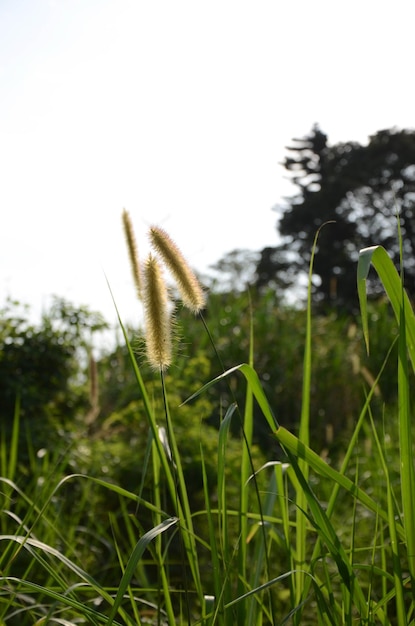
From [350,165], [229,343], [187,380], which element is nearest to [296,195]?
[350,165]

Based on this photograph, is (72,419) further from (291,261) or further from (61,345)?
(291,261)

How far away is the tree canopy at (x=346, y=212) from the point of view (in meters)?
23.1

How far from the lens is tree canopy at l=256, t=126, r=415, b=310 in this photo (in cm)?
2308

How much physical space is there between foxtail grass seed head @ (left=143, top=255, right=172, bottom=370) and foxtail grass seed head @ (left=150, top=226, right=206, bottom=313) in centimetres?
4

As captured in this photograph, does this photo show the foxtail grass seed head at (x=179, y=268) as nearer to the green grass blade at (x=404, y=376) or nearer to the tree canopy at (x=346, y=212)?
the green grass blade at (x=404, y=376)

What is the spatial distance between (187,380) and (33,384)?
135cm

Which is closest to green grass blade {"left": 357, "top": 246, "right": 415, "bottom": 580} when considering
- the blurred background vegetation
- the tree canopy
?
the blurred background vegetation

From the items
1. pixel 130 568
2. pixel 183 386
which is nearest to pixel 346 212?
pixel 183 386

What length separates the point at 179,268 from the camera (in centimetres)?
129

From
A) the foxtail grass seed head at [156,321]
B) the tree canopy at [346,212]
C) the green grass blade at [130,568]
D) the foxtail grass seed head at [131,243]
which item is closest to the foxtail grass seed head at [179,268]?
the foxtail grass seed head at [156,321]

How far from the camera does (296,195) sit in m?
25.1

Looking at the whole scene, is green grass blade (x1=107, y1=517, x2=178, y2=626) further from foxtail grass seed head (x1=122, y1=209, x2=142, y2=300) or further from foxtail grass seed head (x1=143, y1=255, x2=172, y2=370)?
foxtail grass seed head (x1=122, y1=209, x2=142, y2=300)

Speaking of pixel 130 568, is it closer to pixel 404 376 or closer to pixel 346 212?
pixel 404 376

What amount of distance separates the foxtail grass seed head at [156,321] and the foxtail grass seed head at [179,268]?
0.04m
